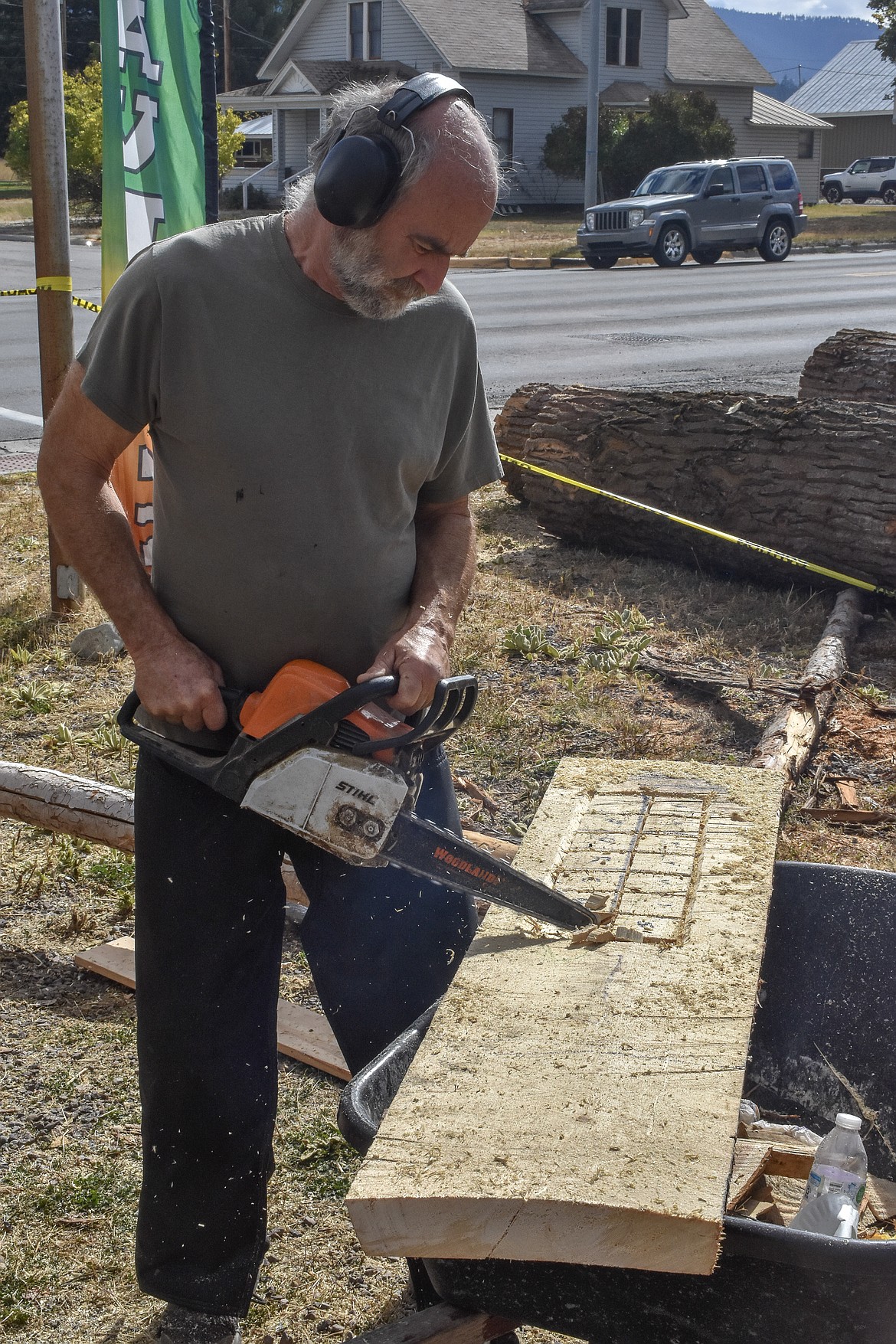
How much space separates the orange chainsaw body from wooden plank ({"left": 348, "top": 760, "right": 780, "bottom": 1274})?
1.54 ft

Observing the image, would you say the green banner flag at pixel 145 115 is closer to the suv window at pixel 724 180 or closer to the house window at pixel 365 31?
the suv window at pixel 724 180

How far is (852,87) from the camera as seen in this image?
6700 cm

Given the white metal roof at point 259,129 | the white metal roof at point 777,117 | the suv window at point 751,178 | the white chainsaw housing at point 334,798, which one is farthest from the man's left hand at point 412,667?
the white metal roof at point 777,117

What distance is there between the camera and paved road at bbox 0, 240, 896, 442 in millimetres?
11539

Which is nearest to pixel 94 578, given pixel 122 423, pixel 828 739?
pixel 122 423

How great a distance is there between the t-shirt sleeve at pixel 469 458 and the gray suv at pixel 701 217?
22445mm

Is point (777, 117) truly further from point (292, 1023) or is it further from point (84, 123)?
point (292, 1023)

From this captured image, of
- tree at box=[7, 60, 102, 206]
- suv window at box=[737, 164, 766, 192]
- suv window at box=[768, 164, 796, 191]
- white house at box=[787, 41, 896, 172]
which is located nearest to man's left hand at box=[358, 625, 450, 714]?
suv window at box=[737, 164, 766, 192]

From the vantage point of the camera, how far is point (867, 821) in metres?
4.26

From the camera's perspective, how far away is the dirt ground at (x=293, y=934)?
8.39 feet

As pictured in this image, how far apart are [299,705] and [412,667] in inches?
8.1

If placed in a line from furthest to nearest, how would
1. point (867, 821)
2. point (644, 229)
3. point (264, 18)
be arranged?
point (264, 18), point (644, 229), point (867, 821)

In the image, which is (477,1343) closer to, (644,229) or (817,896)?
(817,896)

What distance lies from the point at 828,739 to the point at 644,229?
20543 millimetres
